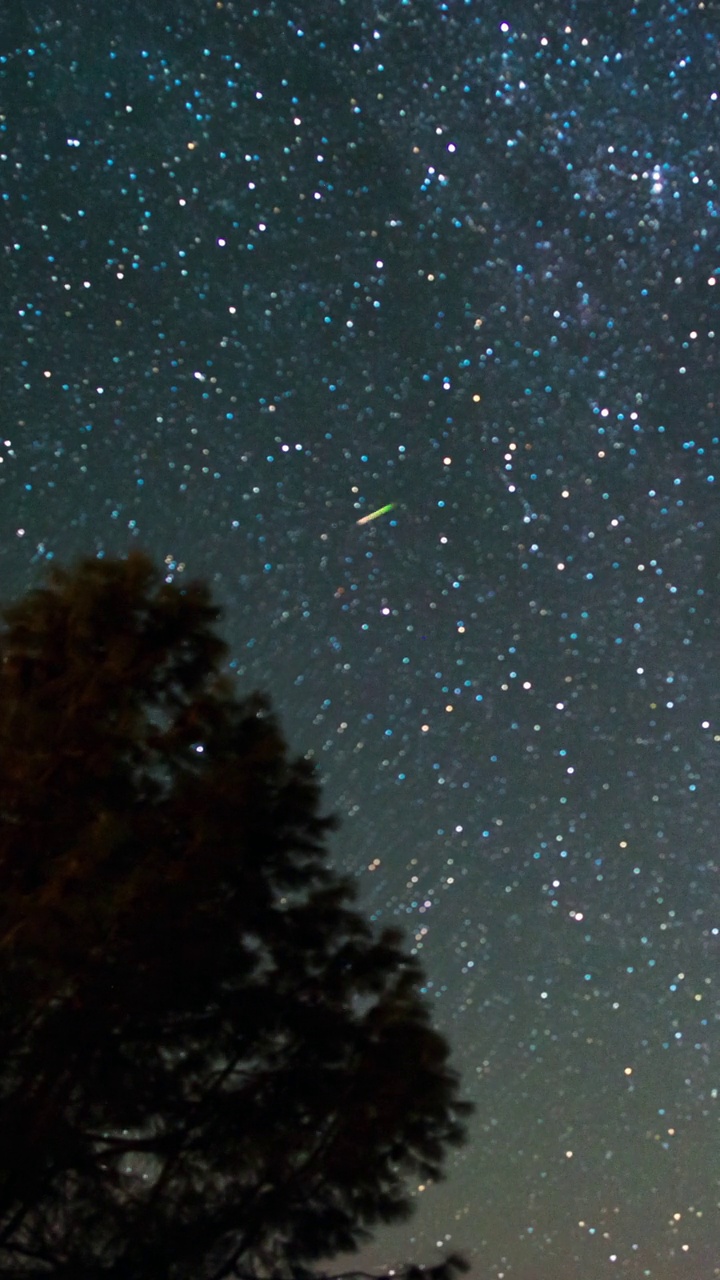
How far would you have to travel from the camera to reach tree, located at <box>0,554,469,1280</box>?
5.33 metres

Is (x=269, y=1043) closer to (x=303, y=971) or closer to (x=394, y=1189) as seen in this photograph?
(x=303, y=971)

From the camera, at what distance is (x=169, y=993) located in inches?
221

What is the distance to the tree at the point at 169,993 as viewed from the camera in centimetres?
533

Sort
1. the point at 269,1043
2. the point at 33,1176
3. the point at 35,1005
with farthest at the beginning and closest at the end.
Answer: the point at 269,1043 → the point at 35,1005 → the point at 33,1176

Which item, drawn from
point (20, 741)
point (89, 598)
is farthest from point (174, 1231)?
point (89, 598)

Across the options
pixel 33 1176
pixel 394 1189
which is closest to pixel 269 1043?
pixel 394 1189

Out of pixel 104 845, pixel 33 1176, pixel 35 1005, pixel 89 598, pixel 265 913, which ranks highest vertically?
pixel 89 598

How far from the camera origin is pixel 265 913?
600cm

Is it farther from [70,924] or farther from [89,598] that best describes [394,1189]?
[89,598]

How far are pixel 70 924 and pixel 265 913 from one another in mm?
1087

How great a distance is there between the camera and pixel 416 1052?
571 centimetres

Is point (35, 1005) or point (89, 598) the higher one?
Result: point (89, 598)

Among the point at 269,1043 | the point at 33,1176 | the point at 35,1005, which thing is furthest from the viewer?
the point at 269,1043

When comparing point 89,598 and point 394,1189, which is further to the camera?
point 89,598
